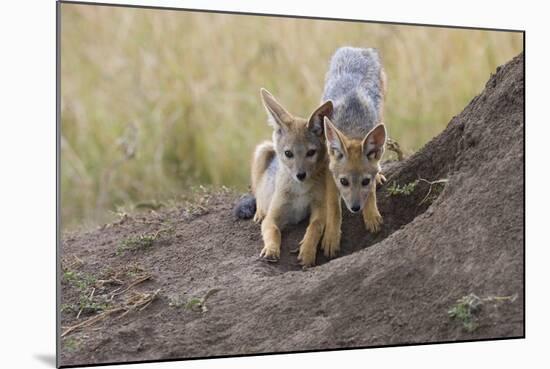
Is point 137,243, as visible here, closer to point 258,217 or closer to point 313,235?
point 258,217

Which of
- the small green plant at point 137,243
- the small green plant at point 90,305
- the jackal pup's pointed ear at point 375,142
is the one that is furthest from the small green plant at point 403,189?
the small green plant at point 90,305

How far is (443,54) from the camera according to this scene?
718 cm

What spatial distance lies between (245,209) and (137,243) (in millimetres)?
782

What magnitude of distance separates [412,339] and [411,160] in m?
1.28

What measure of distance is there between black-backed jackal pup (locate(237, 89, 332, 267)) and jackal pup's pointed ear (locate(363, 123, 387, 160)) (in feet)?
0.99

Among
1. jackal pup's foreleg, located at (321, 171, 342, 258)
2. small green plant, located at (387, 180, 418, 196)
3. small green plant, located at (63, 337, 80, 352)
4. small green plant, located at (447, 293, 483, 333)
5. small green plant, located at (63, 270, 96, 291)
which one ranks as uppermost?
small green plant, located at (387, 180, 418, 196)

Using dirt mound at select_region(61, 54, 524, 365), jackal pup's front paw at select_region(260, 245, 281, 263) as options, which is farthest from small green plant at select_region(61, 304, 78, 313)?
jackal pup's front paw at select_region(260, 245, 281, 263)

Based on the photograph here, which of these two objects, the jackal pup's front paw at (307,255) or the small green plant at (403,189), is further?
the small green plant at (403,189)

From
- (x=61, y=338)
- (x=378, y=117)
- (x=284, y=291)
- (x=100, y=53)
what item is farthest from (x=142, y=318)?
(x=100, y=53)

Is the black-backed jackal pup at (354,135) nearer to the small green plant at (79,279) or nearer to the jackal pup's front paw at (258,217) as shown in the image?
the jackal pup's front paw at (258,217)

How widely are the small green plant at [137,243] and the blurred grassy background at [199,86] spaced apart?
967 millimetres

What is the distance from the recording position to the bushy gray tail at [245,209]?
6.89 meters

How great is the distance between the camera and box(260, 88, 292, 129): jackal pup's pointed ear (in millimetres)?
6438

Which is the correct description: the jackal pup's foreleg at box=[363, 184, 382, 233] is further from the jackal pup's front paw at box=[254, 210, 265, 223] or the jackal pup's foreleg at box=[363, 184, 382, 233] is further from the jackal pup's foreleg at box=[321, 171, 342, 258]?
the jackal pup's front paw at box=[254, 210, 265, 223]
